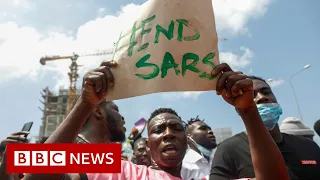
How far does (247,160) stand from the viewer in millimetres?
2324

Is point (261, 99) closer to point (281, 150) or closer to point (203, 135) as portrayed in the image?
point (281, 150)

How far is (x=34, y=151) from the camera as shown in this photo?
1.97m

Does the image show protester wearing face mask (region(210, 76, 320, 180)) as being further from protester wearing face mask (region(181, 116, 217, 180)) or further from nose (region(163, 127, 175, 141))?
protester wearing face mask (region(181, 116, 217, 180))

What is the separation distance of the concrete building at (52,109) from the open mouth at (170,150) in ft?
238

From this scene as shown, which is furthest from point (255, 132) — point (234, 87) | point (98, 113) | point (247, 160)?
point (98, 113)

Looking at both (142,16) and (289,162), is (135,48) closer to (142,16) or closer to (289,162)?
(142,16)

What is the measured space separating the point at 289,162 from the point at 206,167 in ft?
7.21

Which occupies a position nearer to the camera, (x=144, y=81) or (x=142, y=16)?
(x=144, y=81)

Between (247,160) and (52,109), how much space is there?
78.0 meters

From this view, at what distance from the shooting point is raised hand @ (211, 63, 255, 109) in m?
1.56

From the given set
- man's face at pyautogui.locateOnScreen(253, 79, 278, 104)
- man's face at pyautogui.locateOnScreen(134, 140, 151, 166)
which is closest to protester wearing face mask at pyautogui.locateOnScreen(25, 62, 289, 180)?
man's face at pyautogui.locateOnScreen(253, 79, 278, 104)

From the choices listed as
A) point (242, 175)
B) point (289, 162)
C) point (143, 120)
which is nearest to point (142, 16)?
point (242, 175)

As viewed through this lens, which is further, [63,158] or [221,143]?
[221,143]

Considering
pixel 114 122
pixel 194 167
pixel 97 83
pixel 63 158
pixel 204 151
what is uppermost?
pixel 97 83
